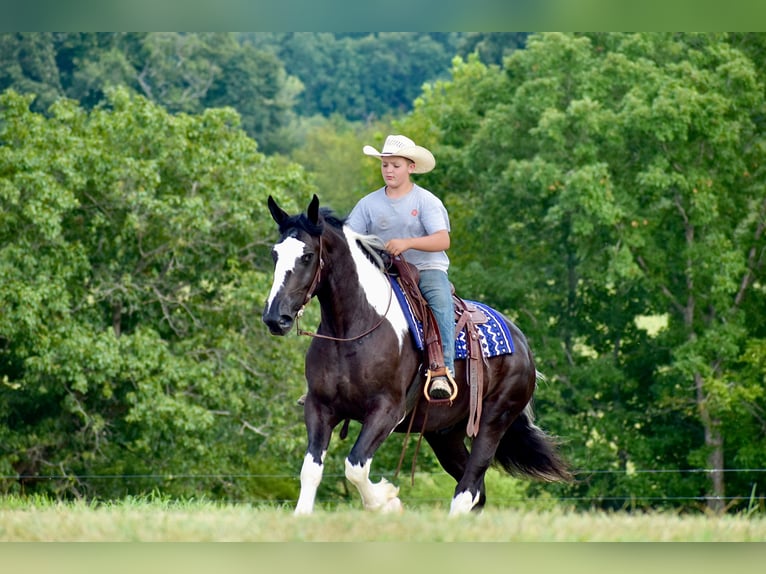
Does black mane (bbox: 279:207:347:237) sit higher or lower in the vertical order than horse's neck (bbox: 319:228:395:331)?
higher

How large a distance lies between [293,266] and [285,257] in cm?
7

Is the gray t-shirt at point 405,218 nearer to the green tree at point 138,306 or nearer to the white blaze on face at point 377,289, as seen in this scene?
the white blaze on face at point 377,289

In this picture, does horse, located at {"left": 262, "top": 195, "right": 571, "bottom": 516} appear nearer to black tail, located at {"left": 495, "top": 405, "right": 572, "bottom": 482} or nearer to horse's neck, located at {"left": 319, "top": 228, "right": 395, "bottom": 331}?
horse's neck, located at {"left": 319, "top": 228, "right": 395, "bottom": 331}

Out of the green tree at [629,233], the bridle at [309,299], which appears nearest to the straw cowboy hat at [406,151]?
the bridle at [309,299]

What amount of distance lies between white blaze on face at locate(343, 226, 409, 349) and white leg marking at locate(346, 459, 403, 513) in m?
0.93

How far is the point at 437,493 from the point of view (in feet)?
101

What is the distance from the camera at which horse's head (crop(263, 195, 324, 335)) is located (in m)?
7.41

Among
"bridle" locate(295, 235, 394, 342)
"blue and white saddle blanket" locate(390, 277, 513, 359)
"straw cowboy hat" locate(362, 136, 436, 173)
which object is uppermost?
"straw cowboy hat" locate(362, 136, 436, 173)

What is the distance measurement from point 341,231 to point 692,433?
29028 millimetres

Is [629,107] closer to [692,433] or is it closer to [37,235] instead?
[692,433]

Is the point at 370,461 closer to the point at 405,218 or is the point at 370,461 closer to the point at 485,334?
the point at 405,218

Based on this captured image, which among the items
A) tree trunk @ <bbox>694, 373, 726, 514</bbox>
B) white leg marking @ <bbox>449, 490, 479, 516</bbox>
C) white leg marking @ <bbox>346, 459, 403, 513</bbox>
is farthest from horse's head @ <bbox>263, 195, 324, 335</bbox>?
tree trunk @ <bbox>694, 373, 726, 514</bbox>

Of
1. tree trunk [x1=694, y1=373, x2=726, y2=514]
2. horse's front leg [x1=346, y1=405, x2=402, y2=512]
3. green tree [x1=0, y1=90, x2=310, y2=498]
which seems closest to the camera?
horse's front leg [x1=346, y1=405, x2=402, y2=512]
